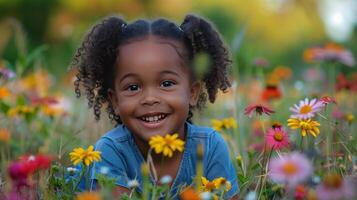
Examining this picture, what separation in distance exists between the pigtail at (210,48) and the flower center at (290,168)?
1.30 meters

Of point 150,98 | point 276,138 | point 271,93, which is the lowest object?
point 276,138

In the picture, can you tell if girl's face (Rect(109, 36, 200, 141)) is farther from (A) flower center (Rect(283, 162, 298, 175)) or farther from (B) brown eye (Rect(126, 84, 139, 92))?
(A) flower center (Rect(283, 162, 298, 175))

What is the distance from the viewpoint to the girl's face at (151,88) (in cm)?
248

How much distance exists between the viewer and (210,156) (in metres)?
2.69

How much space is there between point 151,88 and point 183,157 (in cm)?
33

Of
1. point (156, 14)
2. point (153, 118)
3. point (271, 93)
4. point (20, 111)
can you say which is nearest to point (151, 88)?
point (153, 118)

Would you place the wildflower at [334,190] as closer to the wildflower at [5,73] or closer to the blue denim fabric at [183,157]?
the blue denim fabric at [183,157]

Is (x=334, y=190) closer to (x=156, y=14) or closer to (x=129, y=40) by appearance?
(x=129, y=40)

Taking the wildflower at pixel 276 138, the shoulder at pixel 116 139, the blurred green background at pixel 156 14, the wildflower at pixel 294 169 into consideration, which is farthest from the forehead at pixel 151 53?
the blurred green background at pixel 156 14

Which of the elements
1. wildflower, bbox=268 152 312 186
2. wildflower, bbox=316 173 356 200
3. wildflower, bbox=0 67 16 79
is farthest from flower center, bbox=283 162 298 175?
wildflower, bbox=0 67 16 79

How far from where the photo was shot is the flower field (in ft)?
5.57

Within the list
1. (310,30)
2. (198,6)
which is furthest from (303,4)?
(198,6)

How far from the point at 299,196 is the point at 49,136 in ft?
7.00

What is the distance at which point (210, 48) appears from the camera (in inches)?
115
